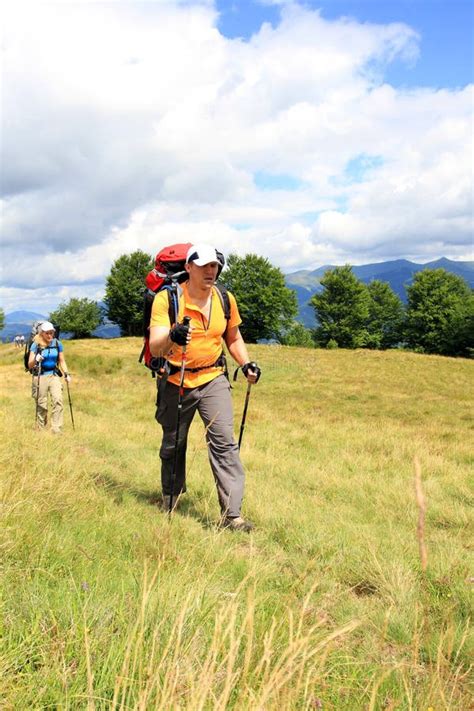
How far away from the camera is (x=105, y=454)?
879 cm

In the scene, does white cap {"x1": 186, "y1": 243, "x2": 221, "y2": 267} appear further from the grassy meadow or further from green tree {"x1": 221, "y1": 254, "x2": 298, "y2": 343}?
green tree {"x1": 221, "y1": 254, "x2": 298, "y2": 343}

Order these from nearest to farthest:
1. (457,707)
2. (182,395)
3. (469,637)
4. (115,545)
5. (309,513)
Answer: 1. (457,707)
2. (469,637)
3. (115,545)
4. (182,395)
5. (309,513)

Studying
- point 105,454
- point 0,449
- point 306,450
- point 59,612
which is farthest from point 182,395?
point 306,450

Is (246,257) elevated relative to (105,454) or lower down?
elevated

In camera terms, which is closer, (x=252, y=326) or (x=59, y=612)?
(x=59, y=612)

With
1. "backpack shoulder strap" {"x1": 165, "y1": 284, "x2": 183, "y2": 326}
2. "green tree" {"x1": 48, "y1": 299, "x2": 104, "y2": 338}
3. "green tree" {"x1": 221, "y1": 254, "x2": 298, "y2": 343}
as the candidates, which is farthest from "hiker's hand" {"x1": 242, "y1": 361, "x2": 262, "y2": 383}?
"green tree" {"x1": 48, "y1": 299, "x2": 104, "y2": 338}

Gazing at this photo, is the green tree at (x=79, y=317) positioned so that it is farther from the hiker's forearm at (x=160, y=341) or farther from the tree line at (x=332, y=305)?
the hiker's forearm at (x=160, y=341)

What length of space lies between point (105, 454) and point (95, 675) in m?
7.15

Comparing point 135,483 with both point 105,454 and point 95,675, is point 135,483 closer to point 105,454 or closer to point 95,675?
point 105,454

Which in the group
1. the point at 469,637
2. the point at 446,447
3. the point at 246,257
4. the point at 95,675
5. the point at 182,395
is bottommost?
the point at 446,447

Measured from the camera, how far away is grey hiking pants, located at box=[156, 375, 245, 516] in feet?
16.3

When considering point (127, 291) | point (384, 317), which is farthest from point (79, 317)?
point (384, 317)

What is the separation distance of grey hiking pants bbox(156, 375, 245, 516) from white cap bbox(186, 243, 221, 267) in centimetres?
132

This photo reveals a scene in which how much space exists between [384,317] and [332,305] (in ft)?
49.1
